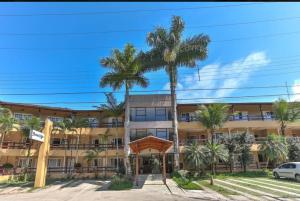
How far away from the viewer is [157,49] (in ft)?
100

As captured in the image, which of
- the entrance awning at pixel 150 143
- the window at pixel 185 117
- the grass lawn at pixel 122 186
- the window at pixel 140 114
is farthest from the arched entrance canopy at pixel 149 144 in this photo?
the window at pixel 185 117

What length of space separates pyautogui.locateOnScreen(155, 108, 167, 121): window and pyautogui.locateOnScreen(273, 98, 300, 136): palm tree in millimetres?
14028

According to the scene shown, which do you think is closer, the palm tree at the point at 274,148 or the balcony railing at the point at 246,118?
the palm tree at the point at 274,148

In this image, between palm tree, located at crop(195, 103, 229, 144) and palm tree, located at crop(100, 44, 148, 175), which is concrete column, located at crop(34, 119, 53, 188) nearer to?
palm tree, located at crop(100, 44, 148, 175)

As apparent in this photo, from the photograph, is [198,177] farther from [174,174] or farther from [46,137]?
[46,137]

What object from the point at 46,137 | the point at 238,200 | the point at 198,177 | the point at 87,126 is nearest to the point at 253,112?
the point at 198,177

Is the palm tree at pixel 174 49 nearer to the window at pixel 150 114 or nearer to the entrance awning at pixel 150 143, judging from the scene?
the window at pixel 150 114

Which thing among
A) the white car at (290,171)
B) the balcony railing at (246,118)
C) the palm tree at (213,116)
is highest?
the balcony railing at (246,118)

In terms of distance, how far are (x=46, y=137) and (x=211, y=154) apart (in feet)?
52.4

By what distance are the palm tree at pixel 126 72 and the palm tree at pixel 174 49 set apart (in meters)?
1.51

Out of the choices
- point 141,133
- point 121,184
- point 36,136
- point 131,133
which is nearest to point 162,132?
point 141,133

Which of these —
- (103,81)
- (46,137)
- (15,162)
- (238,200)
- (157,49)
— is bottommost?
(238,200)

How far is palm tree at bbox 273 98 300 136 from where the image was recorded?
32125mm

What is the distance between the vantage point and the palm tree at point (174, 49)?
2995 cm
